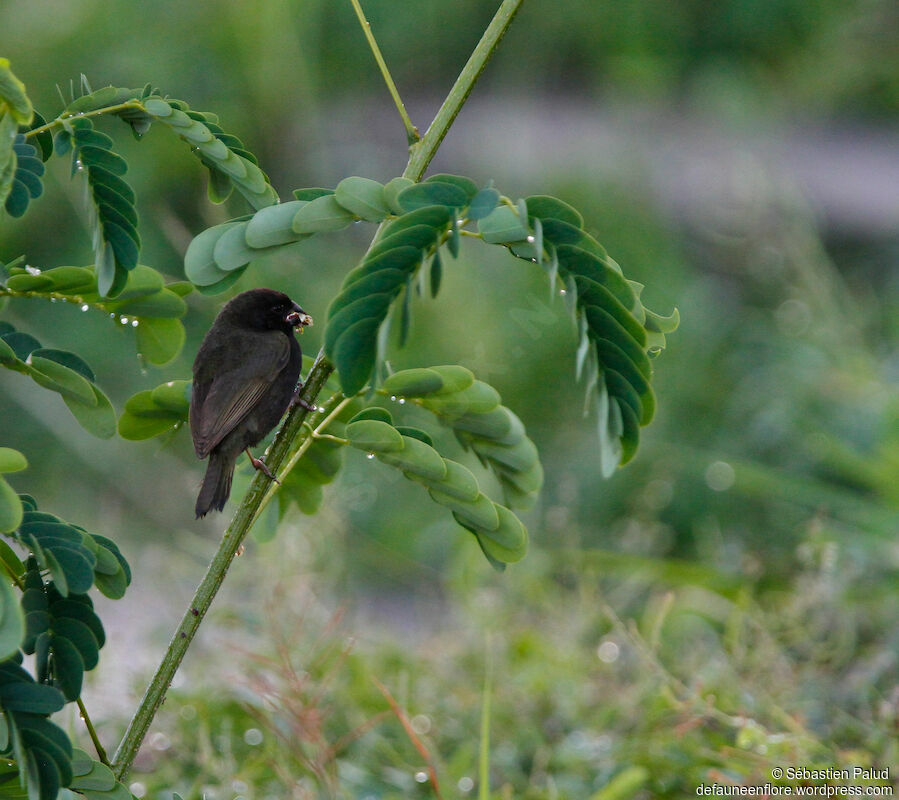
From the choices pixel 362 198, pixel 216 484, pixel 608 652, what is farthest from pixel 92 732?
pixel 608 652

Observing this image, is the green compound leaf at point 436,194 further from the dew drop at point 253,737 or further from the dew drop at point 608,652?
the dew drop at point 608,652

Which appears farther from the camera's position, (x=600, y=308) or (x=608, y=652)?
(x=608, y=652)

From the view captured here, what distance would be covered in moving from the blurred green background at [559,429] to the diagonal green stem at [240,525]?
0.20m

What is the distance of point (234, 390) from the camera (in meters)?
1.53

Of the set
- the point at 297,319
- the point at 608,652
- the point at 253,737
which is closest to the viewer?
the point at 297,319

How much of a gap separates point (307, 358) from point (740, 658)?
100 centimetres

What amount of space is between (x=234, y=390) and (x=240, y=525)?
41 centimetres

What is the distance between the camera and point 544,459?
14.0ft

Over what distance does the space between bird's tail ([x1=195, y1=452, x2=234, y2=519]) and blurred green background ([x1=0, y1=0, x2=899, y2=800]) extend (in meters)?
0.09

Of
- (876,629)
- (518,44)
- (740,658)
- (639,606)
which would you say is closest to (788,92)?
(518,44)

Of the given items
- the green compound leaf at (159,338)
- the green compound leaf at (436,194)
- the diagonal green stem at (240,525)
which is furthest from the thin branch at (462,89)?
the green compound leaf at (159,338)

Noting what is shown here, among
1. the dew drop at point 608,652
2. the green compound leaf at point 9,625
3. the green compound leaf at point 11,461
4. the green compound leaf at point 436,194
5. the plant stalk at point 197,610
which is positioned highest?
the green compound leaf at point 436,194

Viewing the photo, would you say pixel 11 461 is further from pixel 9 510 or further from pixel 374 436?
pixel 374 436

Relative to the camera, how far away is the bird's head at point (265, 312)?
66.6 inches
